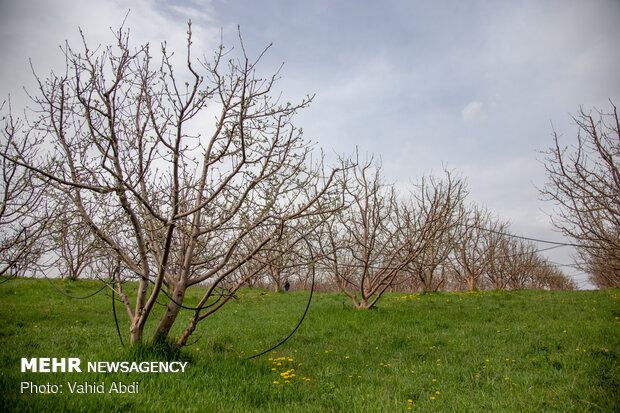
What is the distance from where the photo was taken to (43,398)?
10.1 feet

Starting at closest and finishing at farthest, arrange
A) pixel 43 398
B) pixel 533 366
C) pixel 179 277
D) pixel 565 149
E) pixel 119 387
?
pixel 43 398 → pixel 119 387 → pixel 533 366 → pixel 179 277 → pixel 565 149

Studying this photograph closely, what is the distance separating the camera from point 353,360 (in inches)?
220

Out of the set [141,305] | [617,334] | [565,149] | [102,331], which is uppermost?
[565,149]

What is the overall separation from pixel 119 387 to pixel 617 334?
8.88 metres

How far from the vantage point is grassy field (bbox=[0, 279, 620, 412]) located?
354cm

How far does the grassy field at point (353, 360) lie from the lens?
3541 millimetres

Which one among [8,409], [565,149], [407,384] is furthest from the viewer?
[565,149]

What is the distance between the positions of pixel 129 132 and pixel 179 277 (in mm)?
2399

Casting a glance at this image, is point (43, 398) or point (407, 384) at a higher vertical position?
point (43, 398)

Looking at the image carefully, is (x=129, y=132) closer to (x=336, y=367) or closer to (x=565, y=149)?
(x=336, y=367)

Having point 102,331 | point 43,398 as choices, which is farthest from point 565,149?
point 102,331

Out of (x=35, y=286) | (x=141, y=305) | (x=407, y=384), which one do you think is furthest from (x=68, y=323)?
(x=407, y=384)

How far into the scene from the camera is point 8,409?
2826 millimetres

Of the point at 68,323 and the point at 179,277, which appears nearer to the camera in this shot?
the point at 179,277
